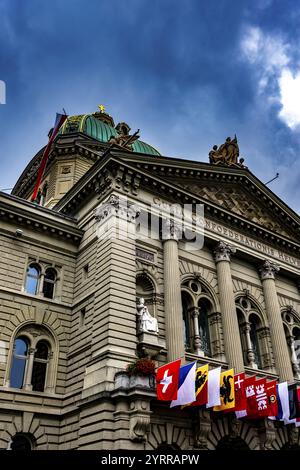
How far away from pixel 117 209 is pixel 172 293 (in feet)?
18.3

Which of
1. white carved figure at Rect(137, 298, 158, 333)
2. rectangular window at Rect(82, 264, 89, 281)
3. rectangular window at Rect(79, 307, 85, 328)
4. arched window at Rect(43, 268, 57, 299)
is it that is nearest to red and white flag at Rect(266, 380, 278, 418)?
white carved figure at Rect(137, 298, 158, 333)

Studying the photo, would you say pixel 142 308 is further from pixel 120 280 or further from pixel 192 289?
pixel 192 289

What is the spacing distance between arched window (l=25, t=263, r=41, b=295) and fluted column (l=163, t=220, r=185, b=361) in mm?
7340

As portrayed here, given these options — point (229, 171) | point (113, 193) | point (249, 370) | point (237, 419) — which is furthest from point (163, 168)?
point (237, 419)

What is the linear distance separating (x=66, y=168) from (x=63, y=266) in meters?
14.9

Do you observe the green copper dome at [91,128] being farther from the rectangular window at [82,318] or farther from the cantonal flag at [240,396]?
the cantonal flag at [240,396]

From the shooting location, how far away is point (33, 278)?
25969 millimetres

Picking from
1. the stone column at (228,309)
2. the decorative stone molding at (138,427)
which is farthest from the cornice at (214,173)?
the decorative stone molding at (138,427)

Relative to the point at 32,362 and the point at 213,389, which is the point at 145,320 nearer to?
the point at 213,389

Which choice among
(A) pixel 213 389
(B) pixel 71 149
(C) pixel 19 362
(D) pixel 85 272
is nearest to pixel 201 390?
(A) pixel 213 389

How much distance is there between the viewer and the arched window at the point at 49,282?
86.0 feet

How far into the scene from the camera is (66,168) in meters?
40.0

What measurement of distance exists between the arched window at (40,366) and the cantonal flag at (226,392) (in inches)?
354

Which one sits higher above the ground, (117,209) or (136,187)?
(136,187)
